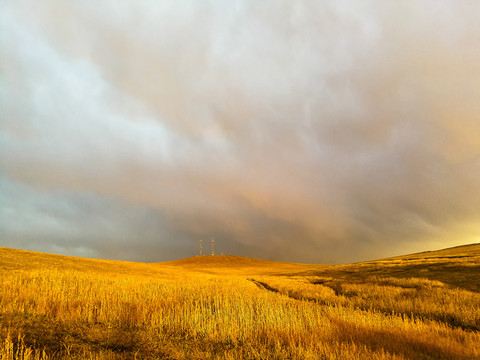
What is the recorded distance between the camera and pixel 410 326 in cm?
1038

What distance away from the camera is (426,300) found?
1639 centimetres

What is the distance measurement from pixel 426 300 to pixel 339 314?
8022 millimetres

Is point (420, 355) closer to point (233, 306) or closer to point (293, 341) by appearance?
point (293, 341)

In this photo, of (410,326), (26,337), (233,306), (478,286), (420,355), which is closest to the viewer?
(420,355)

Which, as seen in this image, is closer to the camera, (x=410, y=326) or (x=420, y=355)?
(x=420, y=355)

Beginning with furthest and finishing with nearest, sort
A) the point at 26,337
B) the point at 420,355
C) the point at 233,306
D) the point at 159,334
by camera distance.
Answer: the point at 233,306, the point at 159,334, the point at 26,337, the point at 420,355

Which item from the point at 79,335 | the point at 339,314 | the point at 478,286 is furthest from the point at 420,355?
the point at 478,286

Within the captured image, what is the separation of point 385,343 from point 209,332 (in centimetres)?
558

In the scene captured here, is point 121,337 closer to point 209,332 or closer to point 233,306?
point 209,332

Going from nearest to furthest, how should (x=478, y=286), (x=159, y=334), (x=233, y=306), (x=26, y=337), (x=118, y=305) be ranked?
(x=26, y=337) → (x=159, y=334) → (x=118, y=305) → (x=233, y=306) → (x=478, y=286)

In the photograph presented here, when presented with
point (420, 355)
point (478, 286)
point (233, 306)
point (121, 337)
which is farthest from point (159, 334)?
point (478, 286)

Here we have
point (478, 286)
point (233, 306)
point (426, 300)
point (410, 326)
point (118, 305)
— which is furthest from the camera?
point (478, 286)

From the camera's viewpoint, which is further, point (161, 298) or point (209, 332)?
point (161, 298)

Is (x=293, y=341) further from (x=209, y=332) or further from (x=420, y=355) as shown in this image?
(x=420, y=355)
